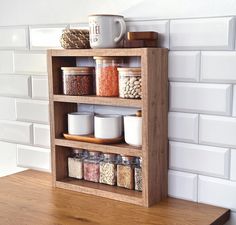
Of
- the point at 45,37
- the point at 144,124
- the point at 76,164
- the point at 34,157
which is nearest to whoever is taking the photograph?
the point at 144,124

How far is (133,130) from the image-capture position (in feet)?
4.25

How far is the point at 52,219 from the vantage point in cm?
120

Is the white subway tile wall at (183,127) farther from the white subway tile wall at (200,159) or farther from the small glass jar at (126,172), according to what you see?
the small glass jar at (126,172)

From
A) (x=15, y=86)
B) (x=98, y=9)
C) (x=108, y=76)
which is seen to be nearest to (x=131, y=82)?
(x=108, y=76)

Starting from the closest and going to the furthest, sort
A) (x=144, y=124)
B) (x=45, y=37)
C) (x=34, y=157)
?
(x=144, y=124), (x=45, y=37), (x=34, y=157)

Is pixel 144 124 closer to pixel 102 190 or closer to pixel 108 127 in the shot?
pixel 108 127

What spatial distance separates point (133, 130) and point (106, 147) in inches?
3.8

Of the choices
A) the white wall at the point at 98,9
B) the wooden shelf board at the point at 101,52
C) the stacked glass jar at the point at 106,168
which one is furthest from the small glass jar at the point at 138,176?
the white wall at the point at 98,9

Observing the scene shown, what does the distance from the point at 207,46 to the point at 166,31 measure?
13cm

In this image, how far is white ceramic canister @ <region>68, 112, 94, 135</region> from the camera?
1416 millimetres

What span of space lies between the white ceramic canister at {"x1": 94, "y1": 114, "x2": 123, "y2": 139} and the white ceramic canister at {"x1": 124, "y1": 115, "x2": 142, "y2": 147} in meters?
0.04

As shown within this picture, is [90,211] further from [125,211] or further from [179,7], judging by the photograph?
[179,7]

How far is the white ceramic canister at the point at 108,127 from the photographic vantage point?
1.35 metres

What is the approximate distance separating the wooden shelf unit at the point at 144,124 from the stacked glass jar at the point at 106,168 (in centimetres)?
2
